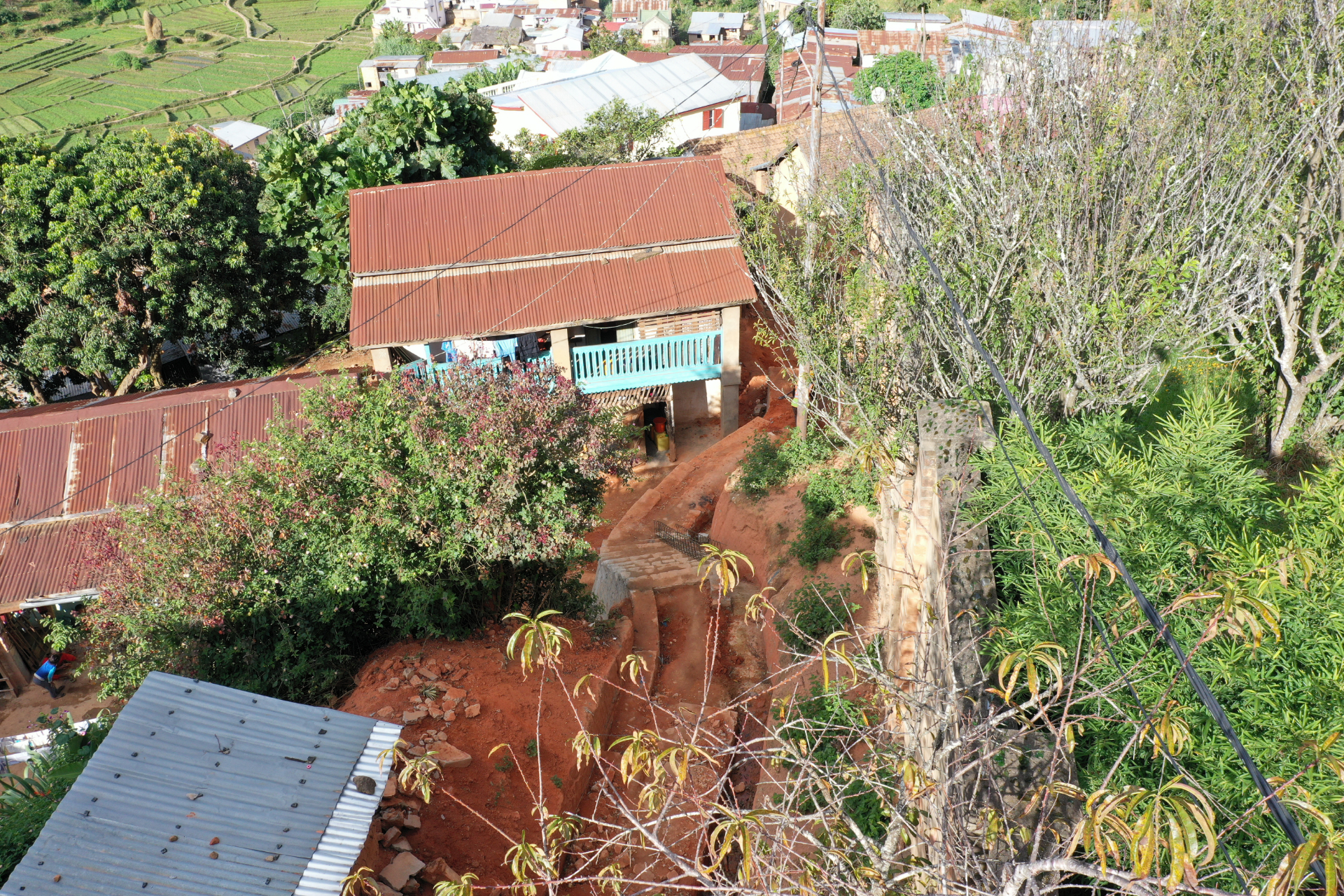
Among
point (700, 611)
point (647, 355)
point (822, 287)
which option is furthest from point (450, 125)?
point (700, 611)

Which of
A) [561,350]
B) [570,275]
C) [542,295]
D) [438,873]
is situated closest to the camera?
[438,873]

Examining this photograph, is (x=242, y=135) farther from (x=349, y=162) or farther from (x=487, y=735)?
(x=487, y=735)

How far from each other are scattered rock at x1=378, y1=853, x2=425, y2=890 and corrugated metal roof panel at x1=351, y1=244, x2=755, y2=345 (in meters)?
12.4

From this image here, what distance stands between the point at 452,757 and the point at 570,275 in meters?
12.7

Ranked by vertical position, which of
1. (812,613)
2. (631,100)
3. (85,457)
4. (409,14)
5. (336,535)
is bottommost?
(85,457)

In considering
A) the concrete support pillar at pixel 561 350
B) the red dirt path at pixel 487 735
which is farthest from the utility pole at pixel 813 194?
the concrete support pillar at pixel 561 350

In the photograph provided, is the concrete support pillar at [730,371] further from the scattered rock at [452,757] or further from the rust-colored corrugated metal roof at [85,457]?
the scattered rock at [452,757]

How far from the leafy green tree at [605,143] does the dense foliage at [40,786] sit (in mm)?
21824

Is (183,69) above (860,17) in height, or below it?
below

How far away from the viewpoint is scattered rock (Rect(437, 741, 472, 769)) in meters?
8.98

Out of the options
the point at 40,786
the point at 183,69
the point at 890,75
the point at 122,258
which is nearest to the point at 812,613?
the point at 40,786

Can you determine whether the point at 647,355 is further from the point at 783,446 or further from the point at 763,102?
the point at 763,102

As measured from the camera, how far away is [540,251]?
19.4 metres

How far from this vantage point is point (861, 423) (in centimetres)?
1297
